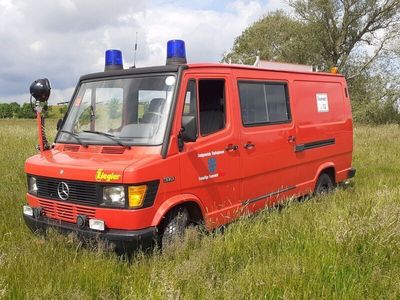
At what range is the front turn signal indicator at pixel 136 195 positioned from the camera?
4711mm

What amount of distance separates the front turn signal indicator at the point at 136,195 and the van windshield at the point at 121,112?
2.07 feet

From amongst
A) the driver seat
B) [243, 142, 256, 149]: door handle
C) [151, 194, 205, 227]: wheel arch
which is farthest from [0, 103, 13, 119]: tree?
[151, 194, 205, 227]: wheel arch

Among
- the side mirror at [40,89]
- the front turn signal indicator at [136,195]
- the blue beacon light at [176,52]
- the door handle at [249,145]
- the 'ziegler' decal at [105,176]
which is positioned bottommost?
the front turn signal indicator at [136,195]

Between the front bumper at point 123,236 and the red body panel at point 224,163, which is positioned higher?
the red body panel at point 224,163

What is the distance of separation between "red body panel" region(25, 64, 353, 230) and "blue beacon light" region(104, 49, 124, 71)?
1.23 metres

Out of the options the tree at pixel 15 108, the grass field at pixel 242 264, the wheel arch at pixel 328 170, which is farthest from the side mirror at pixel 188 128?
the tree at pixel 15 108

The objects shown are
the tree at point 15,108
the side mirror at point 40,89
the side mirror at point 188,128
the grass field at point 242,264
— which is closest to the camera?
the grass field at point 242,264

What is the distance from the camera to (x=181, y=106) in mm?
5367

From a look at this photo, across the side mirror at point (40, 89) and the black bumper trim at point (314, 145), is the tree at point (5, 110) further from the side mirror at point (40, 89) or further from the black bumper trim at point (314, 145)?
the side mirror at point (40, 89)

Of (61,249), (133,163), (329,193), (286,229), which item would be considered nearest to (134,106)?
(133,163)

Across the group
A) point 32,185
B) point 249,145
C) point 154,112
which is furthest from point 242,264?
point 32,185

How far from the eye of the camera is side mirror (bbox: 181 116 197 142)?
5.15 meters

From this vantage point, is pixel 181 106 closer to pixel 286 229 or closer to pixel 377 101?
pixel 286 229

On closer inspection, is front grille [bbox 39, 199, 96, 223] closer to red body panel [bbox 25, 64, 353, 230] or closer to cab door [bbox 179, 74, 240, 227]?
red body panel [bbox 25, 64, 353, 230]
